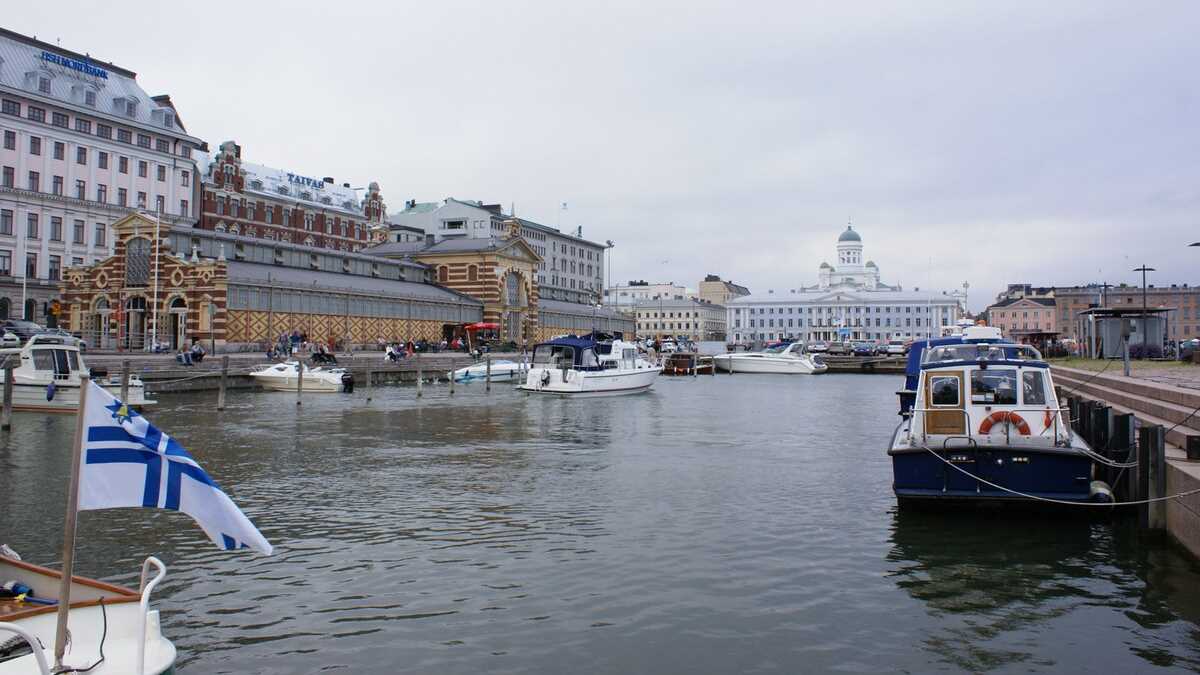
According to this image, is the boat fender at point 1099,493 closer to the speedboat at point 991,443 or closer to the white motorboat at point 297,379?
the speedboat at point 991,443

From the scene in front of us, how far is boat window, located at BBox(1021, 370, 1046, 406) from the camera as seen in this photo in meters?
18.9

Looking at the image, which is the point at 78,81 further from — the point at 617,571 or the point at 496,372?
the point at 617,571

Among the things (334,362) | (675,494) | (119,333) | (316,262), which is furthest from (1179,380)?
(316,262)

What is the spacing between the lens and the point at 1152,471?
16.5 metres

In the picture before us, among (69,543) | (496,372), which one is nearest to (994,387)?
(69,543)

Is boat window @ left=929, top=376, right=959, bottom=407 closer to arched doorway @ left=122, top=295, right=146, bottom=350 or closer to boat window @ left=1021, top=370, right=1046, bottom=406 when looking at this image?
boat window @ left=1021, top=370, right=1046, bottom=406

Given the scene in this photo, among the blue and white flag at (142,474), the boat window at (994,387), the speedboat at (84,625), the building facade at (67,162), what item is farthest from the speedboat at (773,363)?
the blue and white flag at (142,474)

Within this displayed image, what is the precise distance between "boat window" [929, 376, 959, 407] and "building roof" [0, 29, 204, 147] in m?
83.5

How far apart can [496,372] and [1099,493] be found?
174ft

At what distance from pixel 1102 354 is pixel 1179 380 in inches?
1040

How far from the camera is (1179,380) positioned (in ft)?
90.9

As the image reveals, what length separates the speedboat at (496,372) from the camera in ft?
214

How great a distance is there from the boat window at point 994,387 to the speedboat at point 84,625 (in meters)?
16.4

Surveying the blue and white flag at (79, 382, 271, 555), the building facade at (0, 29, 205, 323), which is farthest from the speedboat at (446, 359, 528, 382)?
the blue and white flag at (79, 382, 271, 555)
